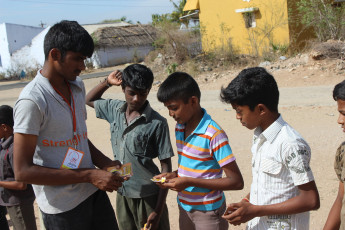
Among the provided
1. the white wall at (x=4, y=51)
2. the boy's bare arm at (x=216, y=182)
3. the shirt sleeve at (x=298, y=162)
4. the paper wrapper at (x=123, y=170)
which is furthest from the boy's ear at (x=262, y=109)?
the white wall at (x=4, y=51)

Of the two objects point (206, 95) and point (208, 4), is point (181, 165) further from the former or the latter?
point (208, 4)

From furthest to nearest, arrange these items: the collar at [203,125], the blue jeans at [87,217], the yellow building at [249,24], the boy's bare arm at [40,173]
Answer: the yellow building at [249,24]
the collar at [203,125]
the blue jeans at [87,217]
the boy's bare arm at [40,173]

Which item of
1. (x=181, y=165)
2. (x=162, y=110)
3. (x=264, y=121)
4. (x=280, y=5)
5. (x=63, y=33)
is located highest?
(x=280, y=5)

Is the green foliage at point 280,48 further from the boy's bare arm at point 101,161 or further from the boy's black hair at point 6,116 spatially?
the boy's bare arm at point 101,161

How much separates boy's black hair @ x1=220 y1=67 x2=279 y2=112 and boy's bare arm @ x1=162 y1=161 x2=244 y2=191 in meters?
0.42

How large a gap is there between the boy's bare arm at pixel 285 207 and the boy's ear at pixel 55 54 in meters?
1.29

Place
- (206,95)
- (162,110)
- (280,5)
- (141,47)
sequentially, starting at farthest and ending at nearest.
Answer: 1. (141,47)
2. (280,5)
3. (206,95)
4. (162,110)

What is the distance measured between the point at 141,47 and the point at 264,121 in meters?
37.0

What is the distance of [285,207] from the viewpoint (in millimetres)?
1958

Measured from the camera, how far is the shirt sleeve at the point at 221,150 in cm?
232

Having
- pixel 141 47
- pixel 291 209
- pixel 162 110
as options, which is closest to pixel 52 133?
pixel 291 209

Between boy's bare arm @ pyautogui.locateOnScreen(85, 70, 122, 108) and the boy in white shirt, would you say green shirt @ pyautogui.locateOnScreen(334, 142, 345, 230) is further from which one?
boy's bare arm @ pyautogui.locateOnScreen(85, 70, 122, 108)

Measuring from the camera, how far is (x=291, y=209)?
1.94 metres

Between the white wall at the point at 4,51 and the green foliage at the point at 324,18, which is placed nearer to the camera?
the green foliage at the point at 324,18
